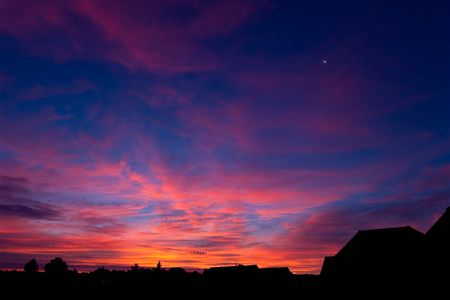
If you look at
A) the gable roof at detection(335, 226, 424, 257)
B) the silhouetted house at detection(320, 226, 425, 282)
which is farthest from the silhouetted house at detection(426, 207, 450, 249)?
the gable roof at detection(335, 226, 424, 257)

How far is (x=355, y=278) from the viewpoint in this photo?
121ft

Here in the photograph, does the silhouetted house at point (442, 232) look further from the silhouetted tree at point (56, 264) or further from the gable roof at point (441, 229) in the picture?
the silhouetted tree at point (56, 264)

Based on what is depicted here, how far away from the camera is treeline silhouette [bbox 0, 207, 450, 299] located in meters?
33.7

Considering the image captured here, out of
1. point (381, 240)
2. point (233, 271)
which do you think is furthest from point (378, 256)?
point (233, 271)

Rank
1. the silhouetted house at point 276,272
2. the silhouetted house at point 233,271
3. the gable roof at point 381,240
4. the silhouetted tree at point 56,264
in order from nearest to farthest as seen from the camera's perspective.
→ the gable roof at point 381,240 → the silhouetted house at point 276,272 → the silhouetted house at point 233,271 → the silhouetted tree at point 56,264

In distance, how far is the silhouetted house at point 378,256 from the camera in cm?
3509

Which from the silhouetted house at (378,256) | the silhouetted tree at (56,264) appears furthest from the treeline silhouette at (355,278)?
the silhouetted tree at (56,264)

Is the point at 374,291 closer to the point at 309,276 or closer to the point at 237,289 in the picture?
the point at 237,289

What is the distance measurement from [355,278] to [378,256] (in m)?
3.27

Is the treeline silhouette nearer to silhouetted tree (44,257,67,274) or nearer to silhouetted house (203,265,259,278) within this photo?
silhouetted house (203,265,259,278)

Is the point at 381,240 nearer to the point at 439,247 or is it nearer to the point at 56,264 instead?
the point at 439,247

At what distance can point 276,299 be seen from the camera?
55.6 metres

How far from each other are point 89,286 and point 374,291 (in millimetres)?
41687

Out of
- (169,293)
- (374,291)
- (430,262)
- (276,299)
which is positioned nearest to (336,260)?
(374,291)
